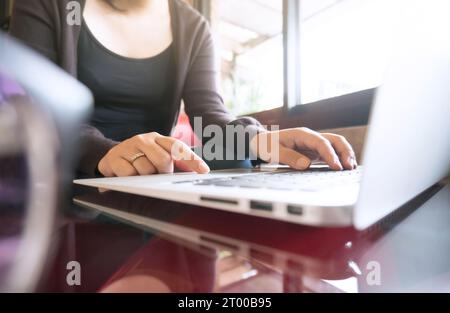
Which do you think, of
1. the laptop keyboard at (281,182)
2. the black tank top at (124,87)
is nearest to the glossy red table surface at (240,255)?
the laptop keyboard at (281,182)

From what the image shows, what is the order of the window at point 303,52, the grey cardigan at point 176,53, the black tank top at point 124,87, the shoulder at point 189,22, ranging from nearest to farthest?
the grey cardigan at point 176,53 < the black tank top at point 124,87 < the shoulder at point 189,22 < the window at point 303,52

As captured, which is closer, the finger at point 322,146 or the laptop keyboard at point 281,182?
the laptop keyboard at point 281,182

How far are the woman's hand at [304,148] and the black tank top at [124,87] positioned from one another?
1.40ft

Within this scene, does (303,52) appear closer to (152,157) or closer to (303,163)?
(303,163)

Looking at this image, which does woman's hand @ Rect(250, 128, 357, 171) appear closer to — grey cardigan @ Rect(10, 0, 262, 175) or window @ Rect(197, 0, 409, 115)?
grey cardigan @ Rect(10, 0, 262, 175)

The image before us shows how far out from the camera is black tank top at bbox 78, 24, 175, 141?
729 mm

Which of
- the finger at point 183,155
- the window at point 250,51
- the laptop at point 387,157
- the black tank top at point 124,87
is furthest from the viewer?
the window at point 250,51

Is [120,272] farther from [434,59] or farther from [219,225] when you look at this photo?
[434,59]

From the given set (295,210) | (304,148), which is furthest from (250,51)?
(295,210)

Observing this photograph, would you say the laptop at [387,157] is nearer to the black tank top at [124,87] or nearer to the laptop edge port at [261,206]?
the laptop edge port at [261,206]

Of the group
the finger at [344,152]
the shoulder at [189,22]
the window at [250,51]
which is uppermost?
the window at [250,51]

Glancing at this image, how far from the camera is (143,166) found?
1.43 ft

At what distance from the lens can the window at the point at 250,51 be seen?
145 centimetres
